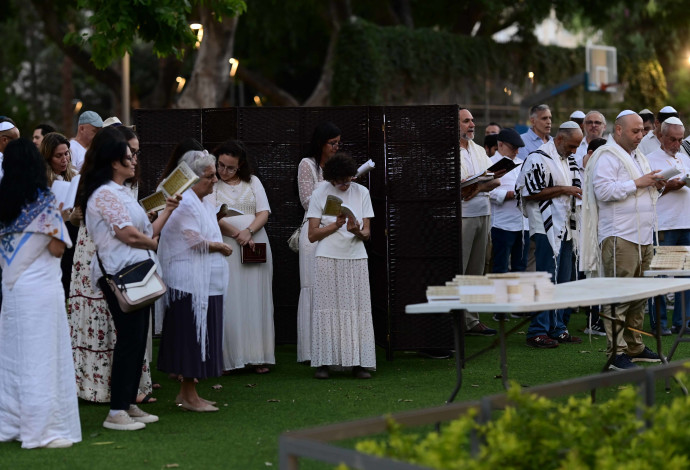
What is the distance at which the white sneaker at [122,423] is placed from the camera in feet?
25.2

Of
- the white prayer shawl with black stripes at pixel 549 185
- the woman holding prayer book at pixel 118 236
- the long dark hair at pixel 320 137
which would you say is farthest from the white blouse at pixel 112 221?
the white prayer shawl with black stripes at pixel 549 185

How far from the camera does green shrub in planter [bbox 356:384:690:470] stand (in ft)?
14.3

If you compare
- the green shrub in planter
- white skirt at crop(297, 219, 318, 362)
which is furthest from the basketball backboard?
the green shrub in planter

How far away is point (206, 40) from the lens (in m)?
22.8

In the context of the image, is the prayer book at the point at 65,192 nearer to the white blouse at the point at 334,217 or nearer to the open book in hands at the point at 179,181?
the open book in hands at the point at 179,181

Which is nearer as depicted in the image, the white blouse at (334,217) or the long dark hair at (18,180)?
the long dark hair at (18,180)

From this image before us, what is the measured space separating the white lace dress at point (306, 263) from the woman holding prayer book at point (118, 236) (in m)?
2.70

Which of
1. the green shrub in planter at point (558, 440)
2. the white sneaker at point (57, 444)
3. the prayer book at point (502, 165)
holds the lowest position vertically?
the white sneaker at point (57, 444)

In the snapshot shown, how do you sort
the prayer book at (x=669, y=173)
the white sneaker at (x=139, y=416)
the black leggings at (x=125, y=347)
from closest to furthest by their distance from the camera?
the black leggings at (x=125, y=347) → the white sneaker at (x=139, y=416) → the prayer book at (x=669, y=173)

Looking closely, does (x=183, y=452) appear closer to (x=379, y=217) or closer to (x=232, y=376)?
(x=232, y=376)

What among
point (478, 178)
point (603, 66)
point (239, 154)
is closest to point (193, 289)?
point (239, 154)

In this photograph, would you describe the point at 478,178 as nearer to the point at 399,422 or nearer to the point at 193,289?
the point at 193,289

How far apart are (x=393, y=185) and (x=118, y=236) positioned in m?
3.82

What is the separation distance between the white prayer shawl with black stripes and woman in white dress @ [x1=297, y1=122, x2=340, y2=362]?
2174mm
